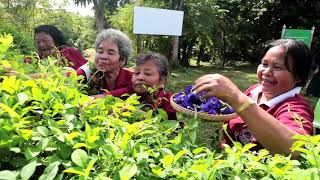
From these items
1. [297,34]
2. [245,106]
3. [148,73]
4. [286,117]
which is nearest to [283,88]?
[286,117]

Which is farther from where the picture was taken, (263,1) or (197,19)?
(263,1)

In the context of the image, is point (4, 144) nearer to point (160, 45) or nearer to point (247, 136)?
point (247, 136)

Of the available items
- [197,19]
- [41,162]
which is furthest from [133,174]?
[197,19]

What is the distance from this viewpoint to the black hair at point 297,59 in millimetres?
1866

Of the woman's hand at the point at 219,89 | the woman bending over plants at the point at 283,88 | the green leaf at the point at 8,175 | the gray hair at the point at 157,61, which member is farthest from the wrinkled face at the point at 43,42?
the green leaf at the point at 8,175

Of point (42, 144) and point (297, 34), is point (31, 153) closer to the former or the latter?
point (42, 144)

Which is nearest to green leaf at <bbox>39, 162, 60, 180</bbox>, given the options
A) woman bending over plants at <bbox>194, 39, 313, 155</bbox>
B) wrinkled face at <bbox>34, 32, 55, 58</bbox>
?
woman bending over plants at <bbox>194, 39, 313, 155</bbox>

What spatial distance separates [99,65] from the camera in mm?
2713

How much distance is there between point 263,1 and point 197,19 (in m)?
4.01

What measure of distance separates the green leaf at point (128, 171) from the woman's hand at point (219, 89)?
67 centimetres

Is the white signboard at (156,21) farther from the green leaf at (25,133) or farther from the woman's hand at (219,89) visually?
the green leaf at (25,133)

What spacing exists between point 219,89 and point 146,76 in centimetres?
111

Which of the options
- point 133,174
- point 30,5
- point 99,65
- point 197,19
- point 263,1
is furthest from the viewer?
point 263,1

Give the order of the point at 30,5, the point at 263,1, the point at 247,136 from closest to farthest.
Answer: the point at 247,136 < the point at 30,5 < the point at 263,1
